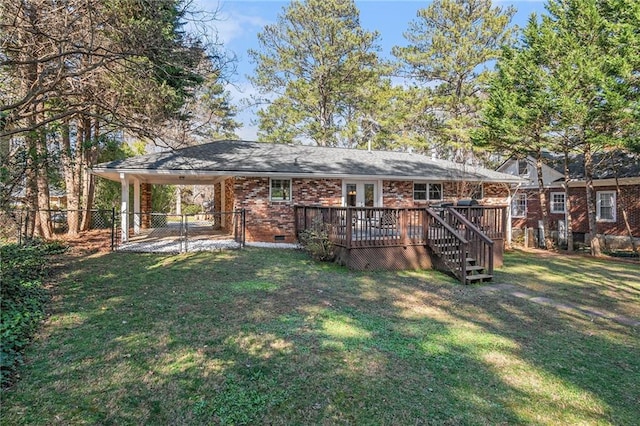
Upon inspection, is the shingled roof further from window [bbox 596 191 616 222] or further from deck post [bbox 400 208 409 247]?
deck post [bbox 400 208 409 247]

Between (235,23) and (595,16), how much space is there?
11.9 m

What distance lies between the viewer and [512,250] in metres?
14.8

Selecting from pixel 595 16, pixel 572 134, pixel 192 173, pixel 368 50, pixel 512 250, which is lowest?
pixel 512 250

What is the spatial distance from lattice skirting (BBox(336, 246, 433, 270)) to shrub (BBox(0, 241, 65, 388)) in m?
5.74

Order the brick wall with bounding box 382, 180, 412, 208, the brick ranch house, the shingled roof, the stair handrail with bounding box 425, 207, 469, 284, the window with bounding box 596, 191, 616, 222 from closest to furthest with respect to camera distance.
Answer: the stair handrail with bounding box 425, 207, 469, 284 < the shingled roof < the brick ranch house < the brick wall with bounding box 382, 180, 412, 208 < the window with bounding box 596, 191, 616, 222

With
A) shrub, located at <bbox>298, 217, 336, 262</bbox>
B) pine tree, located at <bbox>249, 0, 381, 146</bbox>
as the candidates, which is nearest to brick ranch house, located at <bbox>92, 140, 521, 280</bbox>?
shrub, located at <bbox>298, 217, 336, 262</bbox>

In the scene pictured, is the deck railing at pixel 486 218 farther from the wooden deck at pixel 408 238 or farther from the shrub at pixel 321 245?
the shrub at pixel 321 245

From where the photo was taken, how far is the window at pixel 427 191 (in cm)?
1576

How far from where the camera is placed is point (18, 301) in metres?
5.11

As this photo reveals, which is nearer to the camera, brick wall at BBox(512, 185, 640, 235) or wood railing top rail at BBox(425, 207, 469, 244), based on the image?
wood railing top rail at BBox(425, 207, 469, 244)

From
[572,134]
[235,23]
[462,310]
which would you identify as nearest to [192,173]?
[235,23]

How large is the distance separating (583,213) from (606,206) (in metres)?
1.05

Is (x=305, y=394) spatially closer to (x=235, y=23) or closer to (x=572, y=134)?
(x=235, y=23)

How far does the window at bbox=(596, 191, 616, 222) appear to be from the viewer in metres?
16.5
